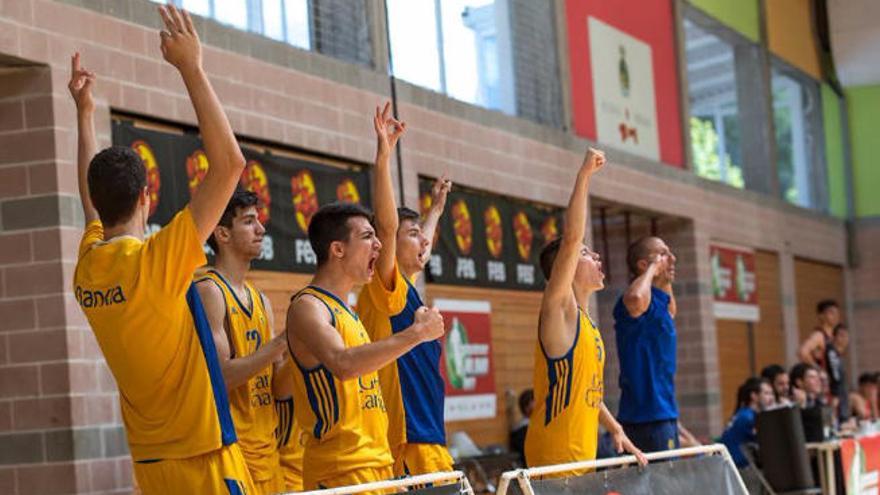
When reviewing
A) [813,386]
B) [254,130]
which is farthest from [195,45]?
[813,386]

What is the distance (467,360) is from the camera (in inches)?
519

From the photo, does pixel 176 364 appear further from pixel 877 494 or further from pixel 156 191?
pixel 877 494

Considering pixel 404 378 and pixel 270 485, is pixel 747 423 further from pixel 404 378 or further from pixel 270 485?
pixel 270 485

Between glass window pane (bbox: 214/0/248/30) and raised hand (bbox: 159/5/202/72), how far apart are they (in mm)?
5853

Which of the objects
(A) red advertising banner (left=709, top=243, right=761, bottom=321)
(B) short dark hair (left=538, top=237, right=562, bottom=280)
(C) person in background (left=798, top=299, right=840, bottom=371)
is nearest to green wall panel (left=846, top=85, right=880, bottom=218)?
(A) red advertising banner (left=709, top=243, right=761, bottom=321)

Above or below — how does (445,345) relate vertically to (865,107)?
below

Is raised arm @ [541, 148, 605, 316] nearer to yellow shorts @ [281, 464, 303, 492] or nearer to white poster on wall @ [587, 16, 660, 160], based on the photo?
yellow shorts @ [281, 464, 303, 492]

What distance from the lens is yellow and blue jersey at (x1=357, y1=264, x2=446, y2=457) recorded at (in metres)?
6.68

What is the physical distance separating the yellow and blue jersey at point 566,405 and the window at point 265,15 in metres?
4.01

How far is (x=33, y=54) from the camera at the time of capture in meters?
8.28

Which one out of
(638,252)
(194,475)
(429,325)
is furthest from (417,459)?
(638,252)

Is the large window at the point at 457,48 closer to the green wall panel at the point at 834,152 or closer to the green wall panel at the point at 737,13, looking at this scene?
the green wall panel at the point at 737,13

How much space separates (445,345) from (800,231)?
35.2 ft

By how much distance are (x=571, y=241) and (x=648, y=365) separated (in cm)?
240
